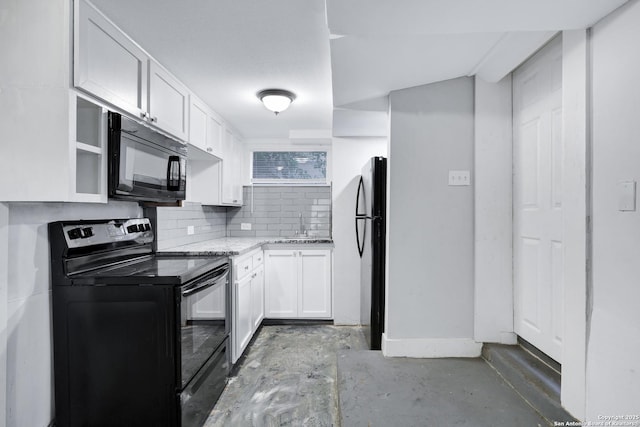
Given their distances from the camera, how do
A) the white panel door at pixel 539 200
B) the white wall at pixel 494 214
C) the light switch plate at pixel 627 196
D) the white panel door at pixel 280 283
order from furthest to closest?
the white panel door at pixel 280 283
the white wall at pixel 494 214
the white panel door at pixel 539 200
the light switch plate at pixel 627 196

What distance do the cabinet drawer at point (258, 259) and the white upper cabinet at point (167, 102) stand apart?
1.30m

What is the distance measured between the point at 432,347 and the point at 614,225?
1.47m

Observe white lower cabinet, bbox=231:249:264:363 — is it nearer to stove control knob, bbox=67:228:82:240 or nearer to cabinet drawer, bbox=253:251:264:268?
cabinet drawer, bbox=253:251:264:268

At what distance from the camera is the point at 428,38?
72.4 inches

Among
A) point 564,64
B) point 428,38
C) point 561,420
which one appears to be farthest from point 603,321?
point 428,38

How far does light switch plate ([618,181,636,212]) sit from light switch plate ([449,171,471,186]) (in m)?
1.10

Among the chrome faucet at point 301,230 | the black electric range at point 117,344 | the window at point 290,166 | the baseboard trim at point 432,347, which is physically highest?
the window at point 290,166

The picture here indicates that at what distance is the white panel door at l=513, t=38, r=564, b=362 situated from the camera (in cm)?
193

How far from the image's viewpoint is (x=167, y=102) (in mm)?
2338

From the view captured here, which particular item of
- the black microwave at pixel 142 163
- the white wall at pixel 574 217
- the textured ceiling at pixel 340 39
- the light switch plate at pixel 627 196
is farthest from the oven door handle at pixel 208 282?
the light switch plate at pixel 627 196

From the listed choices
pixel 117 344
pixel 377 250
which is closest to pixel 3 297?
pixel 117 344

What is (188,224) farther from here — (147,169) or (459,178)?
(459,178)

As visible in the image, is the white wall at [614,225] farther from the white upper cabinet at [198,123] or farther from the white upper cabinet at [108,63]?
the white upper cabinet at [198,123]

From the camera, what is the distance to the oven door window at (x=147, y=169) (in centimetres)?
185
